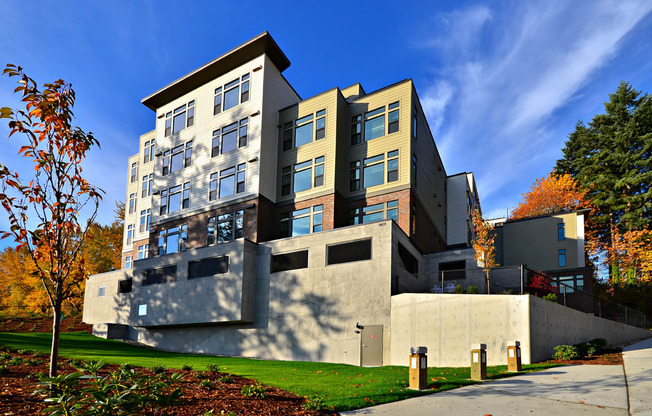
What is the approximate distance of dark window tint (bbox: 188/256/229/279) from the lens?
27938 mm

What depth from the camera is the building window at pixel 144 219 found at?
4369 centimetres

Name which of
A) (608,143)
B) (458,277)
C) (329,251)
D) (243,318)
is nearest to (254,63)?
(329,251)

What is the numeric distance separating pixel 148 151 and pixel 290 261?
89.2ft

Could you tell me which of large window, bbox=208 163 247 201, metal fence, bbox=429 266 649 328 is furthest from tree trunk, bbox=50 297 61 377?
large window, bbox=208 163 247 201

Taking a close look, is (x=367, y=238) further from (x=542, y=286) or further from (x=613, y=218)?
(x=613, y=218)

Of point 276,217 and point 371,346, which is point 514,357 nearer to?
point 371,346

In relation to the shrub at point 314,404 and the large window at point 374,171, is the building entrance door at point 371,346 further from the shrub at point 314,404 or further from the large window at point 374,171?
the shrub at point 314,404

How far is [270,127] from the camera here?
102 feet

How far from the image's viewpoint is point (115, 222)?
175 feet

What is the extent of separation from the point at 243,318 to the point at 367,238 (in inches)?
344

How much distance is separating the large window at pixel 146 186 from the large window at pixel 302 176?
66.0 feet

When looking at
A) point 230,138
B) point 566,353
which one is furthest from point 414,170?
point 566,353

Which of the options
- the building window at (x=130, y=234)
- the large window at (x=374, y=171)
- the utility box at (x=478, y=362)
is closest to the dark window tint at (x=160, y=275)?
the large window at (x=374, y=171)

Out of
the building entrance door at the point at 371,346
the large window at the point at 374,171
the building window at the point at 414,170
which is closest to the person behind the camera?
the building entrance door at the point at 371,346
